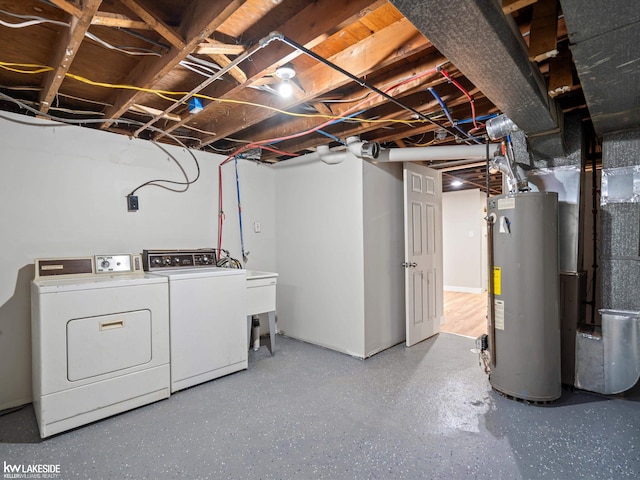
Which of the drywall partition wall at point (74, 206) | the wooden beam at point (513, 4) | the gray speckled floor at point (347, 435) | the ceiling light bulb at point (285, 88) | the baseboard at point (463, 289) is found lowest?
the gray speckled floor at point (347, 435)

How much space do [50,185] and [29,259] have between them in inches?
22.1

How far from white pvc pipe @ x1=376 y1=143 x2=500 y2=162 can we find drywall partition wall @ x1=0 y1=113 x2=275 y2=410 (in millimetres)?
1826

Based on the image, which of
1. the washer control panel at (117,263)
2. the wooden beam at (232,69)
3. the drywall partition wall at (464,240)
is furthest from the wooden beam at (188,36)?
the drywall partition wall at (464,240)

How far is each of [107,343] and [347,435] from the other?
5.36 feet

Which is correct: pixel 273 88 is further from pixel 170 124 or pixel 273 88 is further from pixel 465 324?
pixel 465 324

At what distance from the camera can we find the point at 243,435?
193 cm

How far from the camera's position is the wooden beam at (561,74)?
1688 mm

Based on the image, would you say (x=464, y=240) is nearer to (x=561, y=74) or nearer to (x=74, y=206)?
(x=561, y=74)

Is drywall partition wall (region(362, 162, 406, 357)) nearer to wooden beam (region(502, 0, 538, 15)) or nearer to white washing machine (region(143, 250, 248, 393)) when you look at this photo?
white washing machine (region(143, 250, 248, 393))

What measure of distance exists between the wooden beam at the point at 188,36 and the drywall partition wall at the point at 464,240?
6.15 meters

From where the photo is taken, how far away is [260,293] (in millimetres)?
3107

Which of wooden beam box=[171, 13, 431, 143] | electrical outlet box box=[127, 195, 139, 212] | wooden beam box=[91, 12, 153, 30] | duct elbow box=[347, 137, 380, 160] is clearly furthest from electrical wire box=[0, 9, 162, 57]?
duct elbow box=[347, 137, 380, 160]

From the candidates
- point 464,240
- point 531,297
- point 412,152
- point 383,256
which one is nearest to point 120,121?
point 412,152

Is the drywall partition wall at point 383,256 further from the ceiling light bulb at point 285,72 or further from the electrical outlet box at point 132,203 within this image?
the electrical outlet box at point 132,203
